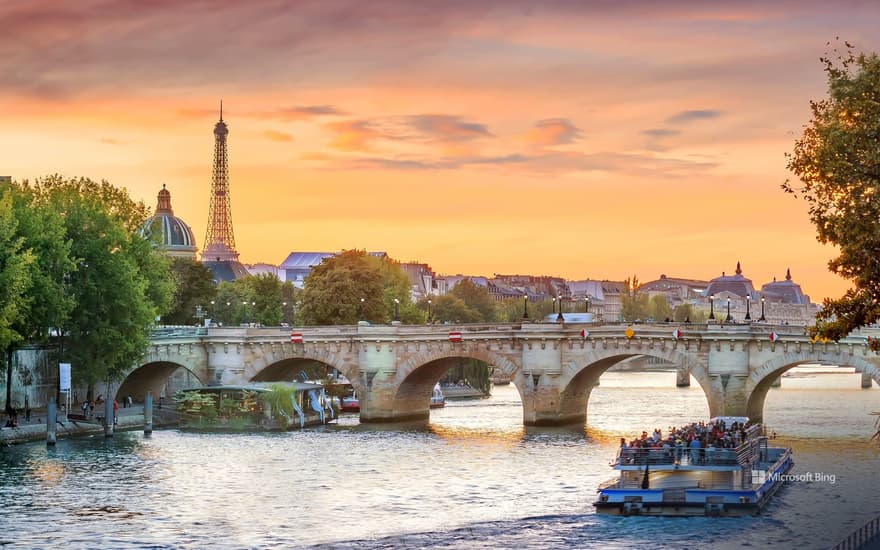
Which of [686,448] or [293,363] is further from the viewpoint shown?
[293,363]

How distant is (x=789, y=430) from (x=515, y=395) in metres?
46.4

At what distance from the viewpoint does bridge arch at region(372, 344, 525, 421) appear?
95.8 meters

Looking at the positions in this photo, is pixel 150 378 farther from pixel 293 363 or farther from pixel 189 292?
pixel 189 292

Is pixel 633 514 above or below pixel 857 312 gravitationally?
below

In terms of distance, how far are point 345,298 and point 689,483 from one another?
7020 cm

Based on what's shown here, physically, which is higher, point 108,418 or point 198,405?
point 198,405

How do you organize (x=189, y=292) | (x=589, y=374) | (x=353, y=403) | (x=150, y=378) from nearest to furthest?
(x=589, y=374) → (x=150, y=378) → (x=353, y=403) → (x=189, y=292)

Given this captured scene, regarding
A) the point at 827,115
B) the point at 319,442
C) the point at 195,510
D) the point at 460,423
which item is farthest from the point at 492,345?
the point at 827,115

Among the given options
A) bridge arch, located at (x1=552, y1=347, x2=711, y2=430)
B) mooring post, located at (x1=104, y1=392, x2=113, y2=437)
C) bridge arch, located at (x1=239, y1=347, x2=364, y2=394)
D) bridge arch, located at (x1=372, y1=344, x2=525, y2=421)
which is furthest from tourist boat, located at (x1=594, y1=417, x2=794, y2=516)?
bridge arch, located at (x1=239, y1=347, x2=364, y2=394)

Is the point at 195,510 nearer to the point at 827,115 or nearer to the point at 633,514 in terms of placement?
the point at 633,514

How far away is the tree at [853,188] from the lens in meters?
38.8

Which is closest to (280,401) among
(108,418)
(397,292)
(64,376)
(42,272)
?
(108,418)

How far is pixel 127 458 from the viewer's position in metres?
76.1

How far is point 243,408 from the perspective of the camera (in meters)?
95.4
